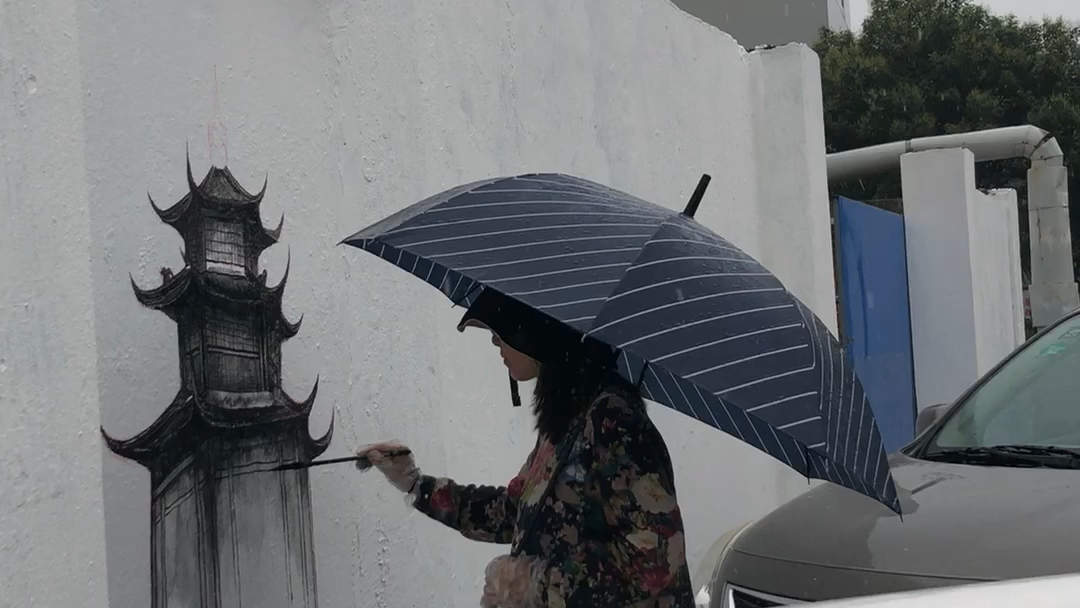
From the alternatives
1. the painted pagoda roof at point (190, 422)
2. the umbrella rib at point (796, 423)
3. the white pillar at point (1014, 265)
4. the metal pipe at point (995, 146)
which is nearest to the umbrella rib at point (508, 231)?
the umbrella rib at point (796, 423)

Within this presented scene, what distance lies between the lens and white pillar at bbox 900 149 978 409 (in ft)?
32.8

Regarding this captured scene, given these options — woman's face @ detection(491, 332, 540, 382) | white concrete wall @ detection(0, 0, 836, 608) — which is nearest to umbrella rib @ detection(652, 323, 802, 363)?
woman's face @ detection(491, 332, 540, 382)

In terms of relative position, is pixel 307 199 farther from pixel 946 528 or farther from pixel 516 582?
pixel 946 528

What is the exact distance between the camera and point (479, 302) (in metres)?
2.40

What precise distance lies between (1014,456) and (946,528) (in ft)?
2.13

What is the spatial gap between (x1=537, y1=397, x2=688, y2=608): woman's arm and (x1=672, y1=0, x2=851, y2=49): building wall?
23312 mm

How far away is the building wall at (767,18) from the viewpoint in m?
25.0

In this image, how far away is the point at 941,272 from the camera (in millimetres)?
10109

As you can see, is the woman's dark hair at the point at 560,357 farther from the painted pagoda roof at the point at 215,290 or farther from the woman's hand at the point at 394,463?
the painted pagoda roof at the point at 215,290

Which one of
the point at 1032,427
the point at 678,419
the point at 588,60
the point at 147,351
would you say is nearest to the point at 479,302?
the point at 147,351

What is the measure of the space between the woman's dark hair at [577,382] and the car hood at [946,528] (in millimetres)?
980

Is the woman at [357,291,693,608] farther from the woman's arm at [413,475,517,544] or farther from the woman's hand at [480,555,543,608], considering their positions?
the woman's arm at [413,475,517,544]

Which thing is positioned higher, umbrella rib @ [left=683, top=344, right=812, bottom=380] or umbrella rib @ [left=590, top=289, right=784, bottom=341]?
umbrella rib @ [left=590, top=289, right=784, bottom=341]

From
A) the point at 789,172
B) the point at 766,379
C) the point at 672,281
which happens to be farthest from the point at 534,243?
the point at 789,172
